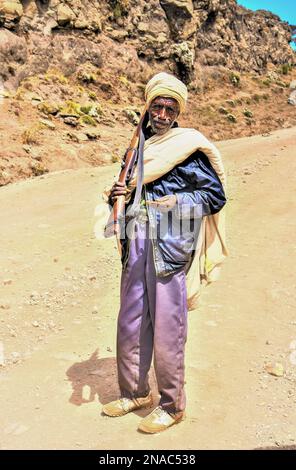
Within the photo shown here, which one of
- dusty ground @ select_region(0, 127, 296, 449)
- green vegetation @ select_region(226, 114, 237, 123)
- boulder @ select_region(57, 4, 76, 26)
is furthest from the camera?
green vegetation @ select_region(226, 114, 237, 123)

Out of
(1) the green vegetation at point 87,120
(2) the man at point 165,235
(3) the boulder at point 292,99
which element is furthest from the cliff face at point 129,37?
(2) the man at point 165,235

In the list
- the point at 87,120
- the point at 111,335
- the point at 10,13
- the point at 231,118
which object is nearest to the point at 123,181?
the point at 111,335

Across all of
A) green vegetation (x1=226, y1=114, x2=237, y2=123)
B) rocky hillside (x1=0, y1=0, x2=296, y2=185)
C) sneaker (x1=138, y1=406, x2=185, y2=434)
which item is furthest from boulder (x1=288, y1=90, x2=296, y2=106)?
sneaker (x1=138, y1=406, x2=185, y2=434)

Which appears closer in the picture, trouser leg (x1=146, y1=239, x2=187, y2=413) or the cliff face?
trouser leg (x1=146, y1=239, x2=187, y2=413)

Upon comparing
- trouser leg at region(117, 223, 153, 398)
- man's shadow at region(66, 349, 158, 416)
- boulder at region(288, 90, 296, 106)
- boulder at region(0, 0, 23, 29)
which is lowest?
man's shadow at region(66, 349, 158, 416)

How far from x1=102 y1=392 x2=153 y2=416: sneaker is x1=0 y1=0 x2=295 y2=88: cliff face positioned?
1541 cm

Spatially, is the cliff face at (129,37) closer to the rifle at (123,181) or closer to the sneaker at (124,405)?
the rifle at (123,181)

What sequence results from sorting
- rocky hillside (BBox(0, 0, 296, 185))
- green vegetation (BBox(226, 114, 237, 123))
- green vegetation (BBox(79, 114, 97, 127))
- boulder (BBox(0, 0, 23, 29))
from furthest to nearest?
1. green vegetation (BBox(226, 114, 237, 123))
2. boulder (BBox(0, 0, 23, 29))
3. green vegetation (BBox(79, 114, 97, 127))
4. rocky hillside (BBox(0, 0, 296, 185))

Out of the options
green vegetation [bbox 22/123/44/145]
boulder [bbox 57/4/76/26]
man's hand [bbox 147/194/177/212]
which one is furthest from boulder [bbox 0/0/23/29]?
man's hand [bbox 147/194/177/212]

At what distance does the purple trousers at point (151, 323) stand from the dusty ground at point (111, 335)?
27 centimetres

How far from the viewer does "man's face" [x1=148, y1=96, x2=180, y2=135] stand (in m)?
2.74

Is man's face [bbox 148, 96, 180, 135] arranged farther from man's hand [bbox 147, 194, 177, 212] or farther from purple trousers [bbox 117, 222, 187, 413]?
purple trousers [bbox 117, 222, 187, 413]

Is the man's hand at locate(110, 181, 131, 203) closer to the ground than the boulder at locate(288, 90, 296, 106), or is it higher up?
closer to the ground
